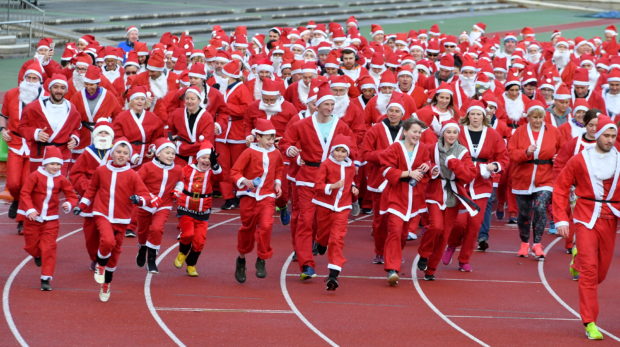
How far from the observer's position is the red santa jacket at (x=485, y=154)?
506 inches

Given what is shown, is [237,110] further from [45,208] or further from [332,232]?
[45,208]

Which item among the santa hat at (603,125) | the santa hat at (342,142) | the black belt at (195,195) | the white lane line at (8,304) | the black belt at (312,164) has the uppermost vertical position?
the santa hat at (603,125)

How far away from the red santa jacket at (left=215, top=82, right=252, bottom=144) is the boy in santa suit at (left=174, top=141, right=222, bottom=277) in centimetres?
358

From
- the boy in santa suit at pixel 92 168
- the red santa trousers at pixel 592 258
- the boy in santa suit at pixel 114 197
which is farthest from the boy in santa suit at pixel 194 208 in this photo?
the red santa trousers at pixel 592 258

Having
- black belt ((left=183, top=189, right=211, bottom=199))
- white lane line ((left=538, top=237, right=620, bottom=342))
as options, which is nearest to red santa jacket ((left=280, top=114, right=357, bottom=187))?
black belt ((left=183, top=189, right=211, bottom=199))

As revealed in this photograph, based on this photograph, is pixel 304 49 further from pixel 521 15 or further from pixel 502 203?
pixel 521 15

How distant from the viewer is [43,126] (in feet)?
46.3

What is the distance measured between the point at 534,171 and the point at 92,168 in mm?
5064

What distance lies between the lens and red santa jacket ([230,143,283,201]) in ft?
40.3

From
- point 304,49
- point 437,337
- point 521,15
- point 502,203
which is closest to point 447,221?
point 437,337

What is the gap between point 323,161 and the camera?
12.6 metres

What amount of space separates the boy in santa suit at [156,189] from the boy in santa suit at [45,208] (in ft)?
3.34

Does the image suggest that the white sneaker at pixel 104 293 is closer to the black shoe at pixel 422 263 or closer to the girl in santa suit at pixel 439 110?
the black shoe at pixel 422 263

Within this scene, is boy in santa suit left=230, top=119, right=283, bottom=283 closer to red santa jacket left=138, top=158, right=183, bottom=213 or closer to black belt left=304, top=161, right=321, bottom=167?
black belt left=304, top=161, right=321, bottom=167
